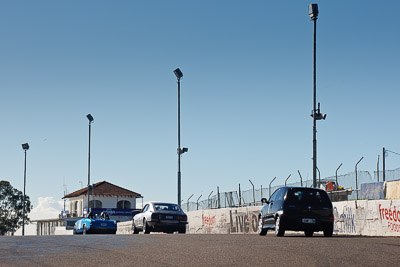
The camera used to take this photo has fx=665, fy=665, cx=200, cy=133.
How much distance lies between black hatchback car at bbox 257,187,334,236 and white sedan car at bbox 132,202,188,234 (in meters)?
8.25

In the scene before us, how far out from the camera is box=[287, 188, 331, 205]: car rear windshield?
1959cm

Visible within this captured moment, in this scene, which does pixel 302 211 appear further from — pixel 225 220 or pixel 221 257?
pixel 225 220

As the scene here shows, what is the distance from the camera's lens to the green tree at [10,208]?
96.6 metres

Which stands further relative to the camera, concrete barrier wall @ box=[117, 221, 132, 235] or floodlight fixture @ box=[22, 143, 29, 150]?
floodlight fixture @ box=[22, 143, 29, 150]

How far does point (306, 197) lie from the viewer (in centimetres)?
1970

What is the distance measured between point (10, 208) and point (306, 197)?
8480cm

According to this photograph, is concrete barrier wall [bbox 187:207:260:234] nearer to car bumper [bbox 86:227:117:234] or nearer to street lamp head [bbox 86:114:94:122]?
car bumper [bbox 86:227:117:234]

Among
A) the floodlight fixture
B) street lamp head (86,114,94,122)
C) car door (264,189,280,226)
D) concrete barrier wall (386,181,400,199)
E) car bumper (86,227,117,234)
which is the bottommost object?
car bumper (86,227,117,234)

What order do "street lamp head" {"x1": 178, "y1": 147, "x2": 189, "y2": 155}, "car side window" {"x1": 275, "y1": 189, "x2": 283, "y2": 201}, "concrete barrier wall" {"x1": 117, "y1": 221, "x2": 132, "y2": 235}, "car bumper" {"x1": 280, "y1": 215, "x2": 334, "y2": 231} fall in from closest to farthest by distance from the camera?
"car bumper" {"x1": 280, "y1": 215, "x2": 334, "y2": 231}
"car side window" {"x1": 275, "y1": 189, "x2": 283, "y2": 201}
"street lamp head" {"x1": 178, "y1": 147, "x2": 189, "y2": 155}
"concrete barrier wall" {"x1": 117, "y1": 221, "x2": 132, "y2": 235}

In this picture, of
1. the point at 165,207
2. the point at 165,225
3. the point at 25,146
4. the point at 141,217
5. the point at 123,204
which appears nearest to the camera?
the point at 165,225

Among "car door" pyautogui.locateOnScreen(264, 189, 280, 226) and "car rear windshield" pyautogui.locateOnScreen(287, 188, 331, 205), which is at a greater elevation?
"car rear windshield" pyautogui.locateOnScreen(287, 188, 331, 205)

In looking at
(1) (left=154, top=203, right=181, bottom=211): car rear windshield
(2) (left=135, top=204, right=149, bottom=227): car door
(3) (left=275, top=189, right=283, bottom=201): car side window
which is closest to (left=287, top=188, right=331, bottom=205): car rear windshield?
(3) (left=275, top=189, right=283, bottom=201): car side window

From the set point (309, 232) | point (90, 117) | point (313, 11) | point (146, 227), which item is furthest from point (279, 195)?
point (90, 117)

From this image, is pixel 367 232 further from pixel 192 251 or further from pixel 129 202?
pixel 129 202
